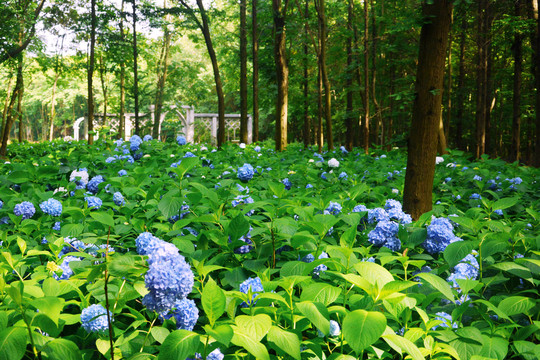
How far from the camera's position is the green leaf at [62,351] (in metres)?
1.11

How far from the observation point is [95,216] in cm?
171

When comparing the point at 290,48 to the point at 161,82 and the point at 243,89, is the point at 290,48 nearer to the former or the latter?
the point at 243,89

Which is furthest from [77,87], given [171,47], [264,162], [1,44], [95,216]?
[95,216]

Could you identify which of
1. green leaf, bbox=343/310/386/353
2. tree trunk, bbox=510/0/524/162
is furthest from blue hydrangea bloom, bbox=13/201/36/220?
tree trunk, bbox=510/0/524/162

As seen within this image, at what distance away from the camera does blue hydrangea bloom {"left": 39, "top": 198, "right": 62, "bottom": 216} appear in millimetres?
2361

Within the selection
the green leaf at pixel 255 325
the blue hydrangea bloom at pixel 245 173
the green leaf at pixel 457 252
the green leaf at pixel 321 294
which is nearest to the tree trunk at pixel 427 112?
the blue hydrangea bloom at pixel 245 173

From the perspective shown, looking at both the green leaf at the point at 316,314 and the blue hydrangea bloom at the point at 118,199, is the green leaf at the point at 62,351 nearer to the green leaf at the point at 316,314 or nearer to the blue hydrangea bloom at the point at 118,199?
the green leaf at the point at 316,314

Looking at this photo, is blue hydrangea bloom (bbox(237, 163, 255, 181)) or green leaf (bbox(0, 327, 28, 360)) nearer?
green leaf (bbox(0, 327, 28, 360))

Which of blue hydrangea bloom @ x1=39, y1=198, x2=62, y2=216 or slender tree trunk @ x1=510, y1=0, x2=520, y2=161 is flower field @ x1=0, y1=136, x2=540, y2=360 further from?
slender tree trunk @ x1=510, y1=0, x2=520, y2=161

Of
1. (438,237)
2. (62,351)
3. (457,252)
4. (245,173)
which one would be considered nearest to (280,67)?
(245,173)

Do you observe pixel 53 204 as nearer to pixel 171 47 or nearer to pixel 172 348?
pixel 172 348

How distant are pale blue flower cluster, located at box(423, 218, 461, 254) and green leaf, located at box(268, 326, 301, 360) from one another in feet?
3.65

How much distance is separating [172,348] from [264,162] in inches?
184

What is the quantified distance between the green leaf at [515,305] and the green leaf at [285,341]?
30.6 inches
